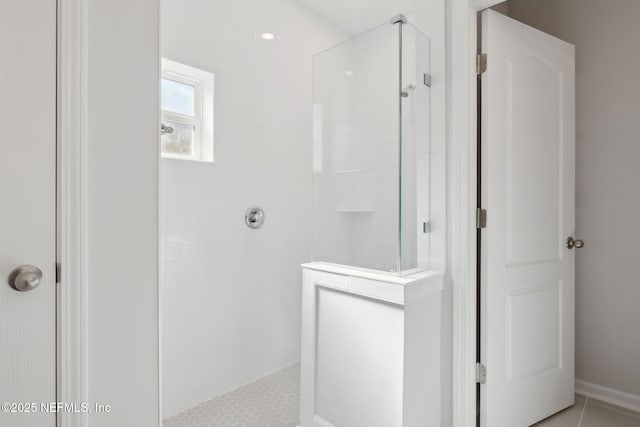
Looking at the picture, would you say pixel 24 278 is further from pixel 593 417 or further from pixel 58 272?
pixel 593 417

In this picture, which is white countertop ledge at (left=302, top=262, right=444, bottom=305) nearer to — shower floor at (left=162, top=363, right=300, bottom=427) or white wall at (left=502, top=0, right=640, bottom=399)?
shower floor at (left=162, top=363, right=300, bottom=427)

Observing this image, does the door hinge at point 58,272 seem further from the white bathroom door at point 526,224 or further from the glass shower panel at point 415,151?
the white bathroom door at point 526,224

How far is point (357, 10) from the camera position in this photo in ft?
8.59

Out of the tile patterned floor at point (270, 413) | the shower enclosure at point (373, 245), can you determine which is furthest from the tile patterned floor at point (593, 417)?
the shower enclosure at point (373, 245)

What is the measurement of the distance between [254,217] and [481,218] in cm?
139

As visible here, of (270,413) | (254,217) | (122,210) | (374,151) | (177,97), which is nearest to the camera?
(122,210)

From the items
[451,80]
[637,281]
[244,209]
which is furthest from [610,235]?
[244,209]

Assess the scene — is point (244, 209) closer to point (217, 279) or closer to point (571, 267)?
point (217, 279)

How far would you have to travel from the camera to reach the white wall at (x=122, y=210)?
83 cm

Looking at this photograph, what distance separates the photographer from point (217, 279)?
214cm

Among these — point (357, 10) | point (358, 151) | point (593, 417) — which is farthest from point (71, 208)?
point (593, 417)

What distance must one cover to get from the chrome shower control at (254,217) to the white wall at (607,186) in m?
2.10

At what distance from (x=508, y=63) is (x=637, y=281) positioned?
60.2 inches

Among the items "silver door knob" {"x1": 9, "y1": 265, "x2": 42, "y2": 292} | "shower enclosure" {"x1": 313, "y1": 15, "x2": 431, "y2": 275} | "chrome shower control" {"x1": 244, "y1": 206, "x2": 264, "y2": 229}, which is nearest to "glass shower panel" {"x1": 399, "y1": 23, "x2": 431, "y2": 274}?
"shower enclosure" {"x1": 313, "y1": 15, "x2": 431, "y2": 275}
